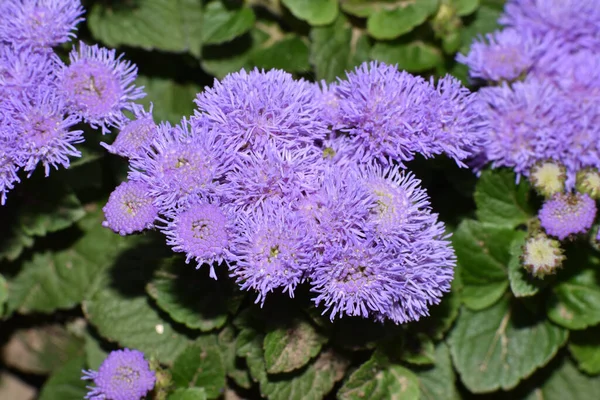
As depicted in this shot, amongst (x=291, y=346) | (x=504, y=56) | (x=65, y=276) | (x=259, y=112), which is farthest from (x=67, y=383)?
(x=504, y=56)

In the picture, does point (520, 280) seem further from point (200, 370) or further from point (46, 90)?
point (46, 90)

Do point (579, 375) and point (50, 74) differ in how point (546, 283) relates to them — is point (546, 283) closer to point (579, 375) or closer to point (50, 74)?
point (579, 375)

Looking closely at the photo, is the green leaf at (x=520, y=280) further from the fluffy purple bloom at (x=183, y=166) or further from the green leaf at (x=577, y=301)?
the fluffy purple bloom at (x=183, y=166)

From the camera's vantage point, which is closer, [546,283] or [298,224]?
[298,224]

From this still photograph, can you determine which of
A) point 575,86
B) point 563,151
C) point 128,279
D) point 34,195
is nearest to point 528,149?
→ point 563,151

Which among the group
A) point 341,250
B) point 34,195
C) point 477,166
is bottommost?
point 34,195

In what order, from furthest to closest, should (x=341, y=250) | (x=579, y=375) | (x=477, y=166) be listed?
(x=579, y=375) < (x=477, y=166) < (x=341, y=250)

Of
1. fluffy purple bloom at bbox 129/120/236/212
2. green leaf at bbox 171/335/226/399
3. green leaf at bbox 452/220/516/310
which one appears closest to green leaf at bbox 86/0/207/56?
fluffy purple bloom at bbox 129/120/236/212
